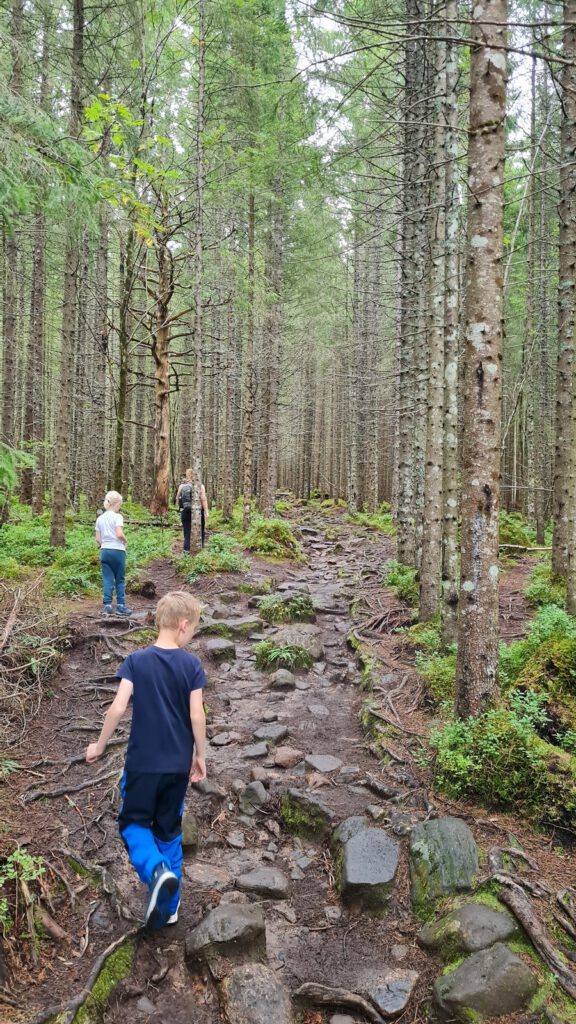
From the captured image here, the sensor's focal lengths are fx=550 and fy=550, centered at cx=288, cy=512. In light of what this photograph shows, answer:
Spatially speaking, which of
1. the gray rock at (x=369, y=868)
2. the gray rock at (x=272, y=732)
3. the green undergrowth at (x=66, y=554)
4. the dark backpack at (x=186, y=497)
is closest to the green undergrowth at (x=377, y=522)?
the green undergrowth at (x=66, y=554)

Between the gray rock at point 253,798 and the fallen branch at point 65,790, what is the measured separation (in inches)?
46.2

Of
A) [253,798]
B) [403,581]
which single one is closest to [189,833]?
[253,798]

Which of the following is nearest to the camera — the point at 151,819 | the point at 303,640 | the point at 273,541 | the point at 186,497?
the point at 151,819

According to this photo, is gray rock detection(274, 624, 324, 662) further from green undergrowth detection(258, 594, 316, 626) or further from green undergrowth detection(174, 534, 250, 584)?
green undergrowth detection(174, 534, 250, 584)

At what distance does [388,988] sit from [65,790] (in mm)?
2790

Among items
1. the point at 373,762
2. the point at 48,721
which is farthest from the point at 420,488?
the point at 48,721

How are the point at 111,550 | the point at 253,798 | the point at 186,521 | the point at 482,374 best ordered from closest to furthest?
the point at 482,374 < the point at 253,798 < the point at 111,550 < the point at 186,521

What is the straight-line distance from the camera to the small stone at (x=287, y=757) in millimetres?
5629

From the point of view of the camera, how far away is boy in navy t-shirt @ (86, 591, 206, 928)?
3205mm

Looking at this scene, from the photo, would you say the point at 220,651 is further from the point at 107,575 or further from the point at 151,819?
the point at 151,819

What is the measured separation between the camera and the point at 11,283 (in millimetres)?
15039

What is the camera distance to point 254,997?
9.78 feet

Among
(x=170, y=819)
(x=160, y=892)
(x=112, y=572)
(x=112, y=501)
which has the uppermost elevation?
(x=112, y=501)

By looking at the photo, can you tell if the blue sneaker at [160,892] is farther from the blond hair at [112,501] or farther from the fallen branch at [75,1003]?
the blond hair at [112,501]
